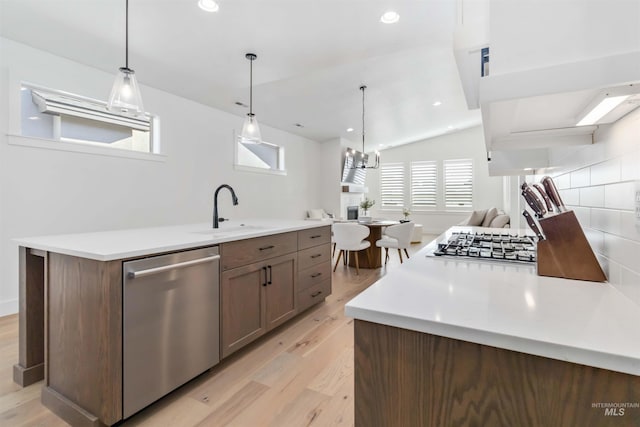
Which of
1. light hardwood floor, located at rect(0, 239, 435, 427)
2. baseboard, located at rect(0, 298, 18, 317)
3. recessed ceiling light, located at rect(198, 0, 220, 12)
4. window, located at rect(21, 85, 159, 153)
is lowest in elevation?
light hardwood floor, located at rect(0, 239, 435, 427)

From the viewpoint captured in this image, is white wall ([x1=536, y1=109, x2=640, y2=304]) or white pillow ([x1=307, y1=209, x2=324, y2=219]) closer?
white wall ([x1=536, y1=109, x2=640, y2=304])

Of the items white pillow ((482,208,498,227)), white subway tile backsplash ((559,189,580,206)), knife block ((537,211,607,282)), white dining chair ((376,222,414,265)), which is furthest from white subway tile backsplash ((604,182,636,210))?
white pillow ((482,208,498,227))

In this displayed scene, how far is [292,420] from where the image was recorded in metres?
1.50

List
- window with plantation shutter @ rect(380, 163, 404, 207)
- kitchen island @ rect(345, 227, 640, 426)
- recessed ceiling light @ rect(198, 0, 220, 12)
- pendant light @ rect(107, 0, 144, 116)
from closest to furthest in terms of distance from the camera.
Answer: kitchen island @ rect(345, 227, 640, 426) < pendant light @ rect(107, 0, 144, 116) < recessed ceiling light @ rect(198, 0, 220, 12) < window with plantation shutter @ rect(380, 163, 404, 207)

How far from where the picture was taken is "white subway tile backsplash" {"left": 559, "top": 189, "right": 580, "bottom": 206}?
51.1 inches

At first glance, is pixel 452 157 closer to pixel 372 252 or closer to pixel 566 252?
pixel 372 252

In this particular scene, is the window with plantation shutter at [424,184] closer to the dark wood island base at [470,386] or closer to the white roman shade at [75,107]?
the white roman shade at [75,107]

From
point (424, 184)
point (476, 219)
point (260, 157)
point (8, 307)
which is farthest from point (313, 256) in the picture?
point (424, 184)

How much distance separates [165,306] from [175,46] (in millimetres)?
2635

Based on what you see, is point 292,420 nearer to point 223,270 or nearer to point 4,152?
point 223,270

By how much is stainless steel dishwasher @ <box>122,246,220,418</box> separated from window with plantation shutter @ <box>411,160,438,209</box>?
8.49 m

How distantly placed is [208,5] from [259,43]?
0.65 metres

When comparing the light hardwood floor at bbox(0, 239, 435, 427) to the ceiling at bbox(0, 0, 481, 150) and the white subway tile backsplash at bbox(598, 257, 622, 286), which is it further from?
the ceiling at bbox(0, 0, 481, 150)

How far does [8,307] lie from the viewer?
285cm
